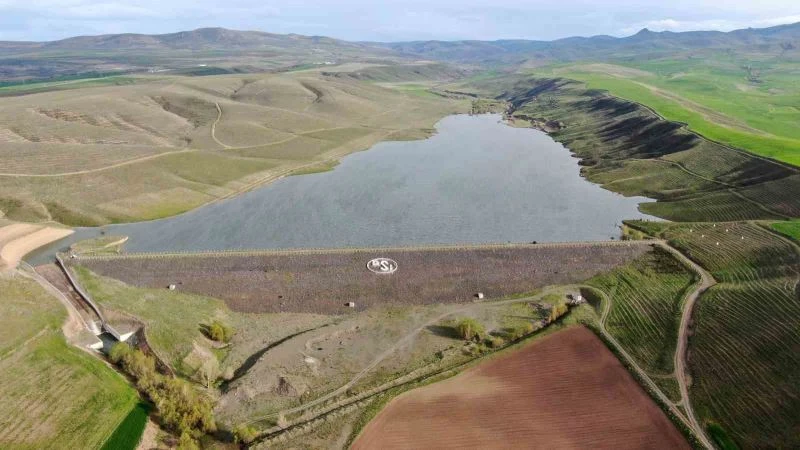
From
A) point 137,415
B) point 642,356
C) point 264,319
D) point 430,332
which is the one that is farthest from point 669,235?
point 137,415

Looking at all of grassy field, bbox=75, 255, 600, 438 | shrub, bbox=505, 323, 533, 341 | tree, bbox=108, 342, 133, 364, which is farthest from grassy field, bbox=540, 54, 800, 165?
tree, bbox=108, 342, 133, 364

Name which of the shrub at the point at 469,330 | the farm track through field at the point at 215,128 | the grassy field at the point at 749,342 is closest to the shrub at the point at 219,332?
the shrub at the point at 469,330

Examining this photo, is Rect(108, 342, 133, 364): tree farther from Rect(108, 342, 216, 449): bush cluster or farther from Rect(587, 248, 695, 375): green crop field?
Rect(587, 248, 695, 375): green crop field

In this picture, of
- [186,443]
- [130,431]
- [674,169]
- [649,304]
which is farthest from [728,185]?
[130,431]

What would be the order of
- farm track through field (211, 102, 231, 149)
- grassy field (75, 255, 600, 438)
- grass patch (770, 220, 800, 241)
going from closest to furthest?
grassy field (75, 255, 600, 438) < grass patch (770, 220, 800, 241) < farm track through field (211, 102, 231, 149)

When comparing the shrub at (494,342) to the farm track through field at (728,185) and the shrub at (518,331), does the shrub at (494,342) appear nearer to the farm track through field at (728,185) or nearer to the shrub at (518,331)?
the shrub at (518,331)

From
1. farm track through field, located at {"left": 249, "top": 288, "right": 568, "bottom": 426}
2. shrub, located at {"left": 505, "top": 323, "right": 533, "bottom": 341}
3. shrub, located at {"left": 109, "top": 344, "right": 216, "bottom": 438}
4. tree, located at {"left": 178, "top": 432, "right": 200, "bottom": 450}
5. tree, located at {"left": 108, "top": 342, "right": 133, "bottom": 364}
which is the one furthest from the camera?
shrub, located at {"left": 505, "top": 323, "right": 533, "bottom": 341}

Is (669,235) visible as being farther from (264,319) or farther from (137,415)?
(137,415)
